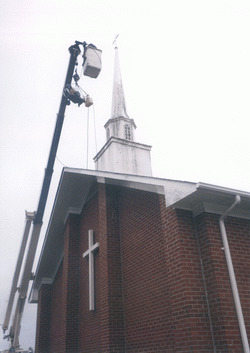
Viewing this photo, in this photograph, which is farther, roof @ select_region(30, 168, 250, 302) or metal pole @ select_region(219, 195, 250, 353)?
roof @ select_region(30, 168, 250, 302)

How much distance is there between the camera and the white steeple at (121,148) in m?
28.9

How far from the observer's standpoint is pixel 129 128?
3253cm

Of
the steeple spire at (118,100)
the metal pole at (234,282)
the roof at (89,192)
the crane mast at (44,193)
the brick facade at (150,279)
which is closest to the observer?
the metal pole at (234,282)

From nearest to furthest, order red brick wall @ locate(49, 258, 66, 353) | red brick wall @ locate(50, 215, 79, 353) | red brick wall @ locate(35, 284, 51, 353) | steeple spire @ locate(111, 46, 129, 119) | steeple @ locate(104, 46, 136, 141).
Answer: red brick wall @ locate(50, 215, 79, 353) < red brick wall @ locate(49, 258, 66, 353) < red brick wall @ locate(35, 284, 51, 353) < steeple @ locate(104, 46, 136, 141) < steeple spire @ locate(111, 46, 129, 119)

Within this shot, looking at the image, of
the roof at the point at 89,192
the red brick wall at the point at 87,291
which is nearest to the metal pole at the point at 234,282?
the roof at the point at 89,192

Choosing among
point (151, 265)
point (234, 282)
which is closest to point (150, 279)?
point (151, 265)

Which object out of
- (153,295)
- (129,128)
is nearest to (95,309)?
(153,295)

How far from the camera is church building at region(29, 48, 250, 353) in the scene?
19.2 feet

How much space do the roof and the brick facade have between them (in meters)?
0.23

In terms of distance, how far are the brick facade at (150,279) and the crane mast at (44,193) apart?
1.42 meters

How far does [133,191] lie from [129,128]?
24.2 metres

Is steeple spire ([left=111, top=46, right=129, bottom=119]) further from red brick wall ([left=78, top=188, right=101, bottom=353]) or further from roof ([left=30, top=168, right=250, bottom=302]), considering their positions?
red brick wall ([left=78, top=188, right=101, bottom=353])

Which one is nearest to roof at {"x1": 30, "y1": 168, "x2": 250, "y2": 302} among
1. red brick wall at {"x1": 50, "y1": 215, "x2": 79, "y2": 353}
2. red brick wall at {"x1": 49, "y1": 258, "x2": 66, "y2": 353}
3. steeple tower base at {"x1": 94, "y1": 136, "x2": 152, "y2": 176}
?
red brick wall at {"x1": 49, "y1": 258, "x2": 66, "y2": 353}

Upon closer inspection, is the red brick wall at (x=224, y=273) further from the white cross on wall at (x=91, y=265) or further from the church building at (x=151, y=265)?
the white cross on wall at (x=91, y=265)
